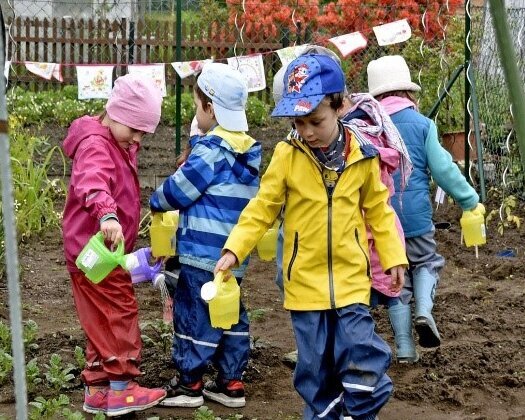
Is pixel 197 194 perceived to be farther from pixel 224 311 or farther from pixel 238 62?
pixel 238 62

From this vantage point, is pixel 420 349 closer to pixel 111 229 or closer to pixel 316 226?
pixel 316 226

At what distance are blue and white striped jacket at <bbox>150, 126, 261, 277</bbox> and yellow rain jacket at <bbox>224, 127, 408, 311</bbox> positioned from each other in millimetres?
579

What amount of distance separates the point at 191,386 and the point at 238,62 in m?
4.43

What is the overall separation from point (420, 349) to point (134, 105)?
2.01 meters

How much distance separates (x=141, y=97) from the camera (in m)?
4.15

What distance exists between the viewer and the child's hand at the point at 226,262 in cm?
354

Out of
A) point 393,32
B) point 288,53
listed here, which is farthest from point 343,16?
point 288,53

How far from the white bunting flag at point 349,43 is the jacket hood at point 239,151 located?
4.08 metres

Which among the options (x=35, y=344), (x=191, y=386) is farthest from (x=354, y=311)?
(x=35, y=344)

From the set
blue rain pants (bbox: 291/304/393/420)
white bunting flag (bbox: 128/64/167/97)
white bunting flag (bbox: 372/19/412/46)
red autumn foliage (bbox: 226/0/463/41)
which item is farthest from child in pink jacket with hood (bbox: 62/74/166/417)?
red autumn foliage (bbox: 226/0/463/41)

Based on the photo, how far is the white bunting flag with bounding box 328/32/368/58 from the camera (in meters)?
8.28

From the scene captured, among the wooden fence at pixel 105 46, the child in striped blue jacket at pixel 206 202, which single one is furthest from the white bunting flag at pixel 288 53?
the wooden fence at pixel 105 46

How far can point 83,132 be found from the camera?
4.13 m

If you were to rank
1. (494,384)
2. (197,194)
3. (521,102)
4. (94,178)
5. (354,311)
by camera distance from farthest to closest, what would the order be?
(494,384), (197,194), (94,178), (354,311), (521,102)
